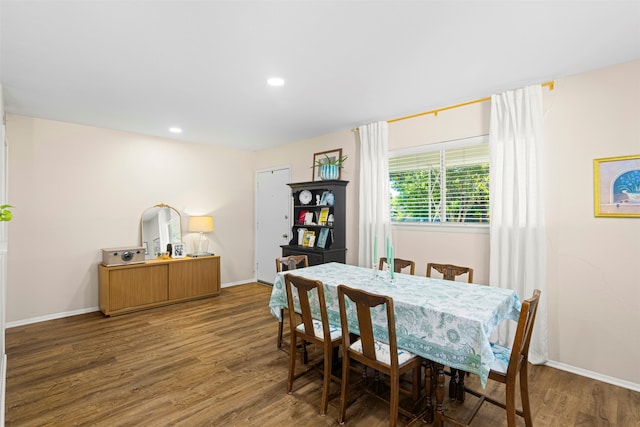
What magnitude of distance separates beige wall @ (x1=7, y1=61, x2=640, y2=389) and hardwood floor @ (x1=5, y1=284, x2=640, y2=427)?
0.49 metres

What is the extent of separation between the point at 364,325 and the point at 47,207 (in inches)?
172

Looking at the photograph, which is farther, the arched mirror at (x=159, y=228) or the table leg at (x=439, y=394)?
the arched mirror at (x=159, y=228)

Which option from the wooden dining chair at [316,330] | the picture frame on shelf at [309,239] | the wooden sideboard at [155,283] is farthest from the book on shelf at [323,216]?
the wooden dining chair at [316,330]

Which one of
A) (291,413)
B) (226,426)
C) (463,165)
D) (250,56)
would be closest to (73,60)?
(250,56)

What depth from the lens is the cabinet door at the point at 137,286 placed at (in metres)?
4.21

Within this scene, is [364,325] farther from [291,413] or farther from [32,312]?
[32,312]

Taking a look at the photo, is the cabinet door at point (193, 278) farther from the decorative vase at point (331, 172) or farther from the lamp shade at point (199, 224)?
the decorative vase at point (331, 172)

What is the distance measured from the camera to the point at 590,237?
8.87ft

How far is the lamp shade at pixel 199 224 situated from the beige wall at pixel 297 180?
0.31 meters

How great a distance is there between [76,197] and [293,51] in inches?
149

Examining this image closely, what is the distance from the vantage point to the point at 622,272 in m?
2.57

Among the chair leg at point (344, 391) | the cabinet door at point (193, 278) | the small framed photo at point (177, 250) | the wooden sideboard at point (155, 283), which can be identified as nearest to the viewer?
the chair leg at point (344, 391)

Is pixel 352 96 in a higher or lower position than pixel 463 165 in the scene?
higher

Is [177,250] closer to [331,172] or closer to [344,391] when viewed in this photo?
[331,172]
